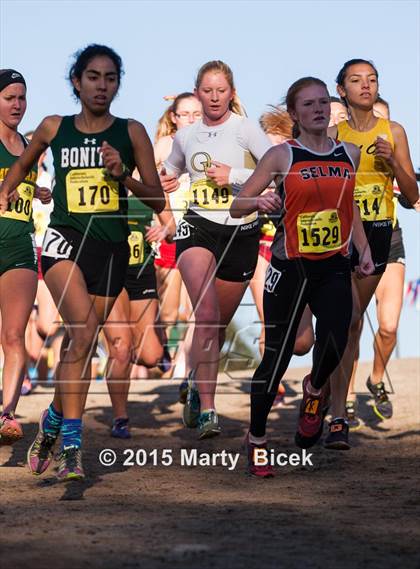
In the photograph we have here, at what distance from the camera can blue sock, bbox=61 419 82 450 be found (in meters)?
6.89

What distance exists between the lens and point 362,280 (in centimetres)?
904

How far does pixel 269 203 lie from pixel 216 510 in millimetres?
1716

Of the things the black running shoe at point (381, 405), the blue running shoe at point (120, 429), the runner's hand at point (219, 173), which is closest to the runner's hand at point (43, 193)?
the runner's hand at point (219, 173)

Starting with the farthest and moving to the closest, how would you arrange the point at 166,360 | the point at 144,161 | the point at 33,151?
the point at 166,360 → the point at 33,151 → the point at 144,161

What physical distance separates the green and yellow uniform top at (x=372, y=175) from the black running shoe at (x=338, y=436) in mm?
1375

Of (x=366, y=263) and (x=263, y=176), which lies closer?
(x=263, y=176)

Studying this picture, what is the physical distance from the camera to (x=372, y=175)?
891cm

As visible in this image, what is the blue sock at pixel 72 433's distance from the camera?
22.6 ft

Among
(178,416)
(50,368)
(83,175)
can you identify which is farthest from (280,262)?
(50,368)

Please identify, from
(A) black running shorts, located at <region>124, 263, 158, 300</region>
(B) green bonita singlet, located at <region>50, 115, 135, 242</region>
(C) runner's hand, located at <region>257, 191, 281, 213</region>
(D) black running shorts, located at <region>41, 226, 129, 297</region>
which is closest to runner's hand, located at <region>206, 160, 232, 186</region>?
(C) runner's hand, located at <region>257, 191, 281, 213</region>

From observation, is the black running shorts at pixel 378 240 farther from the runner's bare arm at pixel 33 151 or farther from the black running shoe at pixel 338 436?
the runner's bare arm at pixel 33 151

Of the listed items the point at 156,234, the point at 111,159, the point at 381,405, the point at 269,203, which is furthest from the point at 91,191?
the point at 381,405

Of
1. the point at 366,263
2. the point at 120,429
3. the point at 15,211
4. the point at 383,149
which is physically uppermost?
the point at 383,149

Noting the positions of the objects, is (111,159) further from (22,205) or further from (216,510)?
(22,205)
